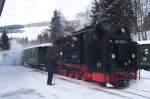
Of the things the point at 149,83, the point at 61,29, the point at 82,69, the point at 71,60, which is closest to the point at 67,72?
the point at 71,60

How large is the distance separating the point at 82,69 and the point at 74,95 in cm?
495

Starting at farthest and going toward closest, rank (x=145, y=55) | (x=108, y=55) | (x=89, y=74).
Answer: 1. (x=145, y=55)
2. (x=89, y=74)
3. (x=108, y=55)

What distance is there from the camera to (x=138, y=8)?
53875 millimetres

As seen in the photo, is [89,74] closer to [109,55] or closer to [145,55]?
[109,55]

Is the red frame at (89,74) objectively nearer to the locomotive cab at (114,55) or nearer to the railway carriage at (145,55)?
the locomotive cab at (114,55)

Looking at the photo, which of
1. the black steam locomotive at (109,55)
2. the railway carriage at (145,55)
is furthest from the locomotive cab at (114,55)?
the railway carriage at (145,55)

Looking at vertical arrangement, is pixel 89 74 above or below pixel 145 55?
below

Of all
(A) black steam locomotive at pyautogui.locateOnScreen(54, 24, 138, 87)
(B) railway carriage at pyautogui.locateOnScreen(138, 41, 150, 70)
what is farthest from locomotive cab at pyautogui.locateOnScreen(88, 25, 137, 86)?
(B) railway carriage at pyautogui.locateOnScreen(138, 41, 150, 70)

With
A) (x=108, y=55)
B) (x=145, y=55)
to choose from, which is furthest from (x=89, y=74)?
(x=145, y=55)

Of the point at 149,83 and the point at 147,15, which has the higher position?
the point at 147,15

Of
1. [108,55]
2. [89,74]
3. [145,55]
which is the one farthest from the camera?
[145,55]

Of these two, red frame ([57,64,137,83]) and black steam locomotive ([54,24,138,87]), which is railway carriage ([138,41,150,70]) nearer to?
red frame ([57,64,137,83])

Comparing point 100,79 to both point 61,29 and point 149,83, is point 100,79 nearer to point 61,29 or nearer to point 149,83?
point 149,83

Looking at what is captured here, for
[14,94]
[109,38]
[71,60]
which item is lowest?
[14,94]
